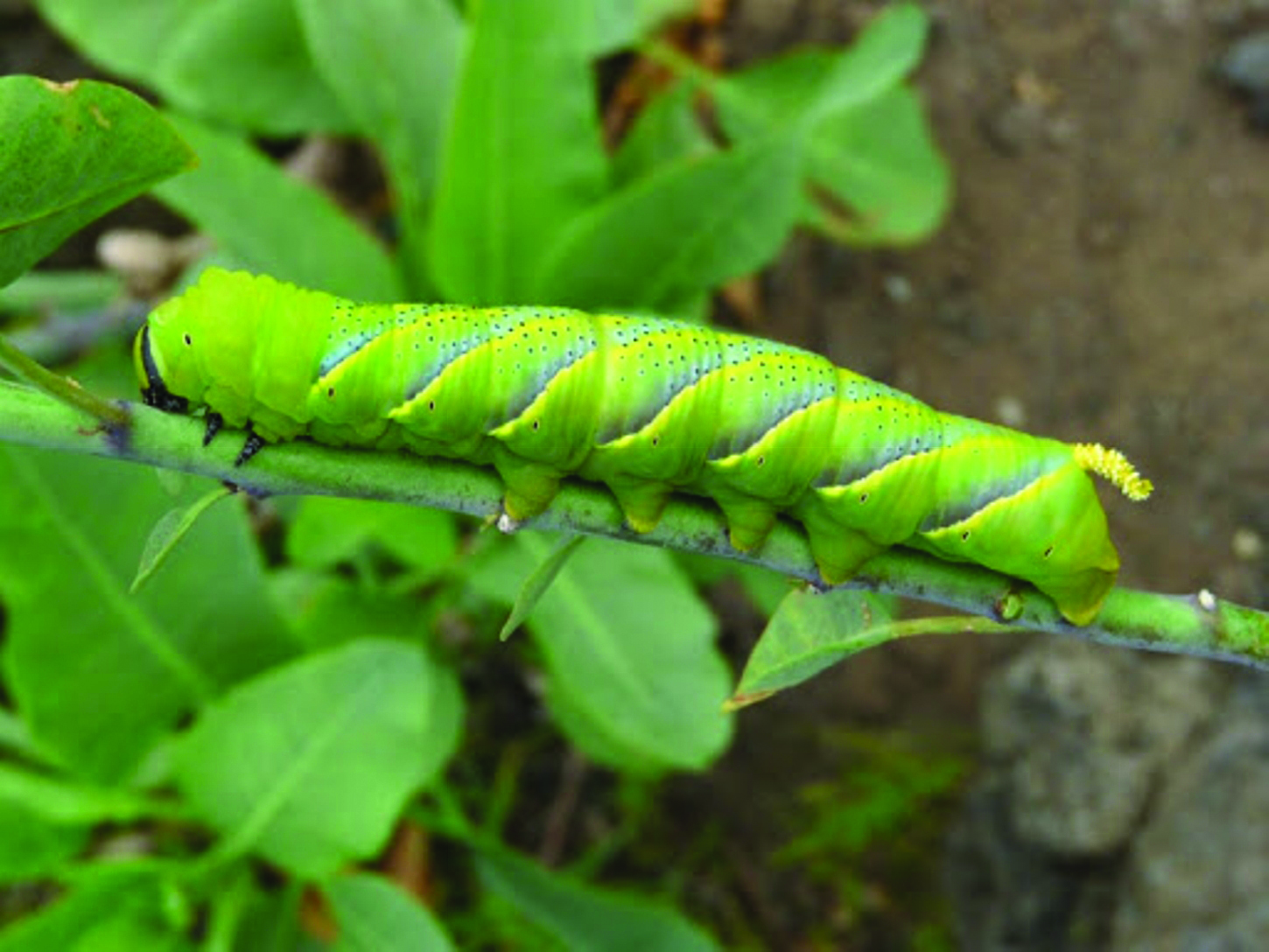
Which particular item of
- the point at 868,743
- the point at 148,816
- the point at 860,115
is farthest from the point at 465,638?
the point at 860,115

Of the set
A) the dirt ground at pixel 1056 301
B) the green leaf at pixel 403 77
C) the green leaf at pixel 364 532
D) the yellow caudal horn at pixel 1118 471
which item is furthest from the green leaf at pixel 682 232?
the yellow caudal horn at pixel 1118 471

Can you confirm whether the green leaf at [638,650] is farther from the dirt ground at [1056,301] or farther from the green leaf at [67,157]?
the green leaf at [67,157]

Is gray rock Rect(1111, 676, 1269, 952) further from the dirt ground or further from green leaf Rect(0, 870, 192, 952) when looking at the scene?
green leaf Rect(0, 870, 192, 952)

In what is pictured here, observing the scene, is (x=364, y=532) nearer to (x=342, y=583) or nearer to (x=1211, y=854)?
(x=342, y=583)

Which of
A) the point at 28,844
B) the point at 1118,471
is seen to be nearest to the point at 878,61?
the point at 1118,471

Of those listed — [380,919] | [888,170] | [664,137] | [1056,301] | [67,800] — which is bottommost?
[1056,301]

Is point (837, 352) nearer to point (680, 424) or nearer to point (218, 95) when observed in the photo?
point (218, 95)

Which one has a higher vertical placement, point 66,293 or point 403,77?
point 403,77
